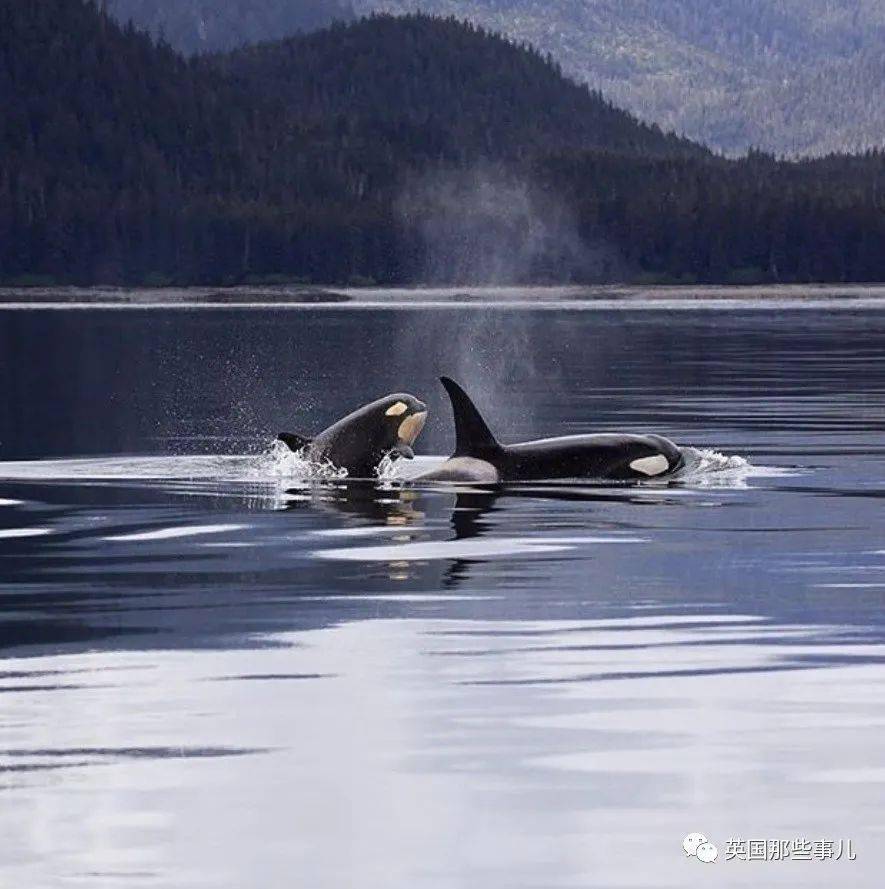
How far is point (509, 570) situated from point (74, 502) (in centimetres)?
850

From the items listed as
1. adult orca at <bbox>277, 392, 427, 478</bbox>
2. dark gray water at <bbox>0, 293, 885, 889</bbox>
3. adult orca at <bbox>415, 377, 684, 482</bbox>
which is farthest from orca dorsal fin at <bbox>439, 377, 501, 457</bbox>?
dark gray water at <bbox>0, 293, 885, 889</bbox>

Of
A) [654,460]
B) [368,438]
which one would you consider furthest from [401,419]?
[654,460]

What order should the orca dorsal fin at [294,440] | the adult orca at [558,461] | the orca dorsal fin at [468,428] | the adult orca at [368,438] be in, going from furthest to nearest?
the adult orca at [558,461] → the adult orca at [368,438] → the orca dorsal fin at [294,440] → the orca dorsal fin at [468,428]

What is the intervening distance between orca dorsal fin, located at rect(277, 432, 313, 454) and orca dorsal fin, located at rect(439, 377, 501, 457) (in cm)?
178

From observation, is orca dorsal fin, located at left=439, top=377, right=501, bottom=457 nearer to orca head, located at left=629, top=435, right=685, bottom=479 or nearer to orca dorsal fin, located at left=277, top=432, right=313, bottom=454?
orca head, located at left=629, top=435, right=685, bottom=479

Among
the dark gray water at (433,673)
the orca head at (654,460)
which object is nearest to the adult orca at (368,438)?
the dark gray water at (433,673)

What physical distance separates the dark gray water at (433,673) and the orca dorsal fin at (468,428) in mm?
896

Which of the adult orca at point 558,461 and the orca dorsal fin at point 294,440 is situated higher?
the orca dorsal fin at point 294,440

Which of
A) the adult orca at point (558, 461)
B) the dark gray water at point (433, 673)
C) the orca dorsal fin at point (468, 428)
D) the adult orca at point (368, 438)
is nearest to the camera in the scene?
the dark gray water at point (433, 673)

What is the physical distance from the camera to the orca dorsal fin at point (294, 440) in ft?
99.9

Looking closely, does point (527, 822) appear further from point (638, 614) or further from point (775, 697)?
point (638, 614)

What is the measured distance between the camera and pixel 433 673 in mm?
16703

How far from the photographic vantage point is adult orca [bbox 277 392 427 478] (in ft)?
100

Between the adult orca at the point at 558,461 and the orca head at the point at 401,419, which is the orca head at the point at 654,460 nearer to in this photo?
the adult orca at the point at 558,461
